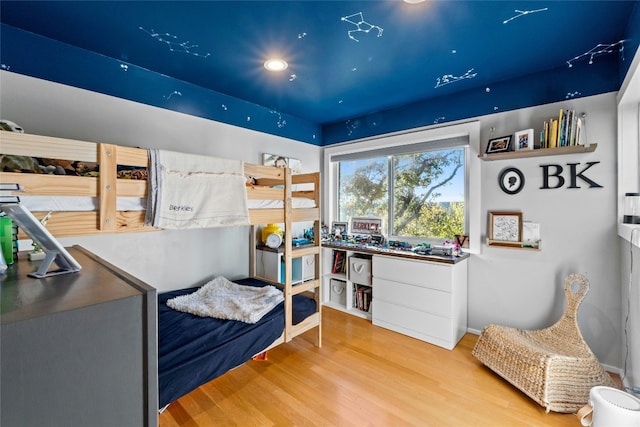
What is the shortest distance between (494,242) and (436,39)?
179 centimetres

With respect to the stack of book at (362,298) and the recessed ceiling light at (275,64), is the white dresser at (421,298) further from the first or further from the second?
the recessed ceiling light at (275,64)

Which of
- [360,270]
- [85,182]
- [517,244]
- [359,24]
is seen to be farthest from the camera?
[360,270]


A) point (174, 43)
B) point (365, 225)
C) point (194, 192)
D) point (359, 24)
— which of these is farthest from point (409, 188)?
point (174, 43)

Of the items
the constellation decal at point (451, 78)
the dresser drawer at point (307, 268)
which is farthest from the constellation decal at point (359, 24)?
the dresser drawer at point (307, 268)

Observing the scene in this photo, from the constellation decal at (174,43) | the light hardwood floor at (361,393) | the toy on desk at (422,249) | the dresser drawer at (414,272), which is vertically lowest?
the light hardwood floor at (361,393)

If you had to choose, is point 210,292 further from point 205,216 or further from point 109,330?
point 109,330

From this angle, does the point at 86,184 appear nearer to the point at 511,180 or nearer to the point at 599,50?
the point at 511,180

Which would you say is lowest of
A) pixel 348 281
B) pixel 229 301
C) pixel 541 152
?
pixel 348 281

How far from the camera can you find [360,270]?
10.2 feet

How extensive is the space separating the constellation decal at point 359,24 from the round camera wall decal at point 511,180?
1.66 m

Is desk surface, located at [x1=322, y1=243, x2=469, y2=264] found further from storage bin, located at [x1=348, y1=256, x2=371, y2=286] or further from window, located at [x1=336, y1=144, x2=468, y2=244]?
window, located at [x1=336, y1=144, x2=468, y2=244]

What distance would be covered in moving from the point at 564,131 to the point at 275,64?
2.30 meters

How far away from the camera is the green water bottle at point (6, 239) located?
88cm

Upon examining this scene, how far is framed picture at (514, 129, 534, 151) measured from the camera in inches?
90.0
